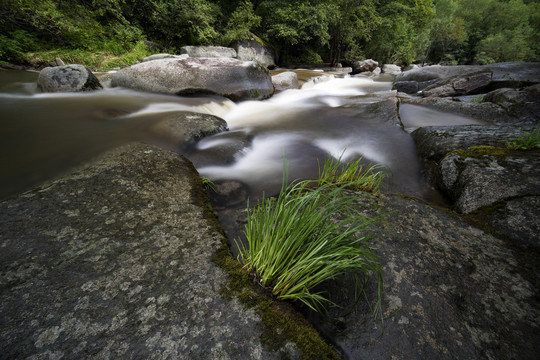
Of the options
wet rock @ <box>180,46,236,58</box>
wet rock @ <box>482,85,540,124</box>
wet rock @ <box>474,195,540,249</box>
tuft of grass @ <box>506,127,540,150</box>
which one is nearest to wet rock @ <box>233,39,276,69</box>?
wet rock @ <box>180,46,236,58</box>

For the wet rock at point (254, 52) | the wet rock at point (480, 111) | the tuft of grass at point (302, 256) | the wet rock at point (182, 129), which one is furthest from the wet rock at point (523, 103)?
the wet rock at point (254, 52)

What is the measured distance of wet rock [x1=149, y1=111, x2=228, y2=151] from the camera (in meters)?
3.37

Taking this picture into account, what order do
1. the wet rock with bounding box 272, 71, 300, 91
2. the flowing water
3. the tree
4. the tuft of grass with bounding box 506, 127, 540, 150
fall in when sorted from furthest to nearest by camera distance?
the tree < the wet rock with bounding box 272, 71, 300, 91 < the flowing water < the tuft of grass with bounding box 506, 127, 540, 150

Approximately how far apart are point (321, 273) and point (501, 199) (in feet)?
6.90

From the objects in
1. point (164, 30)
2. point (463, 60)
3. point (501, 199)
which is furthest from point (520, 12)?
point (501, 199)

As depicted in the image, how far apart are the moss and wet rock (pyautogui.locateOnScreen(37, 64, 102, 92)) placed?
6907 mm

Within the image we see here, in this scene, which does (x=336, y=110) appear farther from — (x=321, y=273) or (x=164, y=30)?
(x=164, y=30)

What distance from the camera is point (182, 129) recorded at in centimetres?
362

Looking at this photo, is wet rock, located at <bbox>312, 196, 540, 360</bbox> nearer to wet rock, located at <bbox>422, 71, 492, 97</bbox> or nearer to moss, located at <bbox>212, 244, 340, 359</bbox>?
moss, located at <bbox>212, 244, 340, 359</bbox>

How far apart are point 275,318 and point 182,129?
11.2 ft

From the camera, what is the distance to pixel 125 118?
156 inches

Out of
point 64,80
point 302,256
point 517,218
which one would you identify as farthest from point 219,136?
point 64,80

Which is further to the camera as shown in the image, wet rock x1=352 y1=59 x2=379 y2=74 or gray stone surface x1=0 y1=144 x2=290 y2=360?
wet rock x1=352 y1=59 x2=379 y2=74

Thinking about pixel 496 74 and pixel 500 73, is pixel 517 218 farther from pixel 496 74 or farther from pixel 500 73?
pixel 500 73
